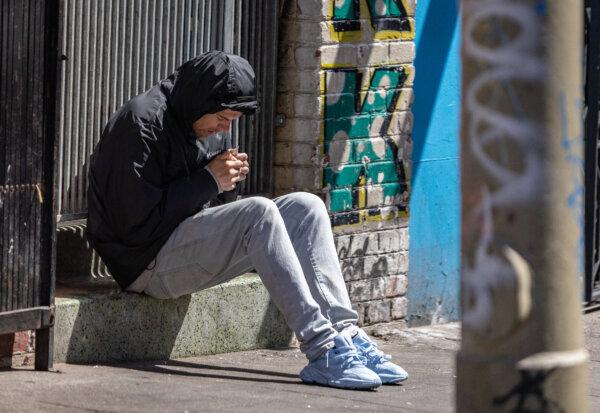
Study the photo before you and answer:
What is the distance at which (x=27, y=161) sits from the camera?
4922 millimetres

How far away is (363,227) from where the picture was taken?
6.61 meters

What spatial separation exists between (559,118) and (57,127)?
2344 mm

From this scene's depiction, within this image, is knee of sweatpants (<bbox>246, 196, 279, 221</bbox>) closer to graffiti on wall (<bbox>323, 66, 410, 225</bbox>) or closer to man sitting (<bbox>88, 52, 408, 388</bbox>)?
man sitting (<bbox>88, 52, 408, 388</bbox>)

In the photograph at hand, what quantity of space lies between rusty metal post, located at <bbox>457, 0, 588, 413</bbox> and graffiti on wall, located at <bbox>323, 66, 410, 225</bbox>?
3.12 meters

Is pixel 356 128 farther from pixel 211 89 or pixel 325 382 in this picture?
pixel 325 382

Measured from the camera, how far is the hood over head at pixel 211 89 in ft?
17.7

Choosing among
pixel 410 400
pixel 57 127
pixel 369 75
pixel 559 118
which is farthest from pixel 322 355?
pixel 559 118

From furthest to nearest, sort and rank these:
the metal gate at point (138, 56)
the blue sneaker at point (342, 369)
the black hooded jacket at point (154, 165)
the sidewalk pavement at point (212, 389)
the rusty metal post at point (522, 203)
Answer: the metal gate at point (138, 56) < the black hooded jacket at point (154, 165) < the blue sneaker at point (342, 369) < the sidewalk pavement at point (212, 389) < the rusty metal post at point (522, 203)

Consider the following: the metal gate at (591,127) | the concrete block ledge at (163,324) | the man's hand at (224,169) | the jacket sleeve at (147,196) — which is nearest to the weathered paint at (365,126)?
Result: the concrete block ledge at (163,324)

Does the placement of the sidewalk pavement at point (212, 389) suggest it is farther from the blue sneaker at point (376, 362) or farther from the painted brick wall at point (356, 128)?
the painted brick wall at point (356, 128)

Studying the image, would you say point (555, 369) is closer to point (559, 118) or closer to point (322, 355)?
point (559, 118)

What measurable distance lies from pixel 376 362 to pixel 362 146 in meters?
1.46

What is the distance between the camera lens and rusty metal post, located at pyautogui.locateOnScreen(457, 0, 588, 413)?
10.3 ft

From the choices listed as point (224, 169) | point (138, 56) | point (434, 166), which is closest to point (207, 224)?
point (224, 169)
